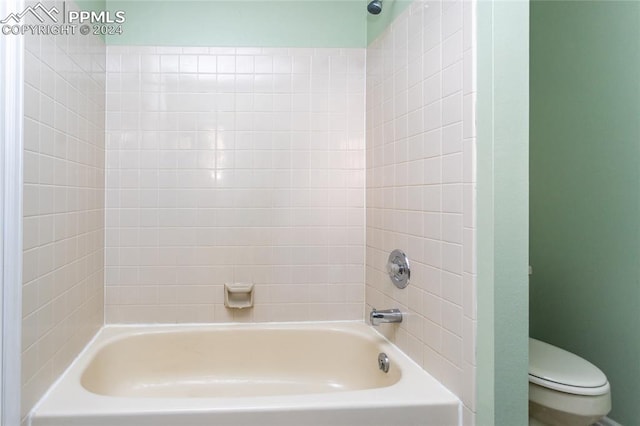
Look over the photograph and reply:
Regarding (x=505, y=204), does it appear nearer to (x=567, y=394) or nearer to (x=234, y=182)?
(x=567, y=394)

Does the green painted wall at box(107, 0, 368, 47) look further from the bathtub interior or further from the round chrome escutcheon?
the bathtub interior

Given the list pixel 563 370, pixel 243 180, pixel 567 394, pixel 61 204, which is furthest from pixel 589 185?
pixel 61 204

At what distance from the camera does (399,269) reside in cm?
166

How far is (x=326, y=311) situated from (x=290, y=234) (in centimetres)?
47

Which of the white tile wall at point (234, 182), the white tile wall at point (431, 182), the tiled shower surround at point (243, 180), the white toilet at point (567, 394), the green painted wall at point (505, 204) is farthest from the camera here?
the white tile wall at point (234, 182)

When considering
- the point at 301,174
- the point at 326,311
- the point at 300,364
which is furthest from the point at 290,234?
the point at 300,364

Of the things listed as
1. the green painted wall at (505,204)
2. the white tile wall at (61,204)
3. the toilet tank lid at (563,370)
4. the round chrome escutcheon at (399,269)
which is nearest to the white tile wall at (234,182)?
the white tile wall at (61,204)

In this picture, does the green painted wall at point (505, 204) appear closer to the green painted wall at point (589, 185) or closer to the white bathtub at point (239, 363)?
the white bathtub at point (239, 363)

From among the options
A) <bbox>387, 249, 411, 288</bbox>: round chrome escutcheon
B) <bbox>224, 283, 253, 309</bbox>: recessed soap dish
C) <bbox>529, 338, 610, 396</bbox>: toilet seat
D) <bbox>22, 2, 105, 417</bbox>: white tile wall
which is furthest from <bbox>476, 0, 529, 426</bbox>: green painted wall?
<bbox>22, 2, 105, 417</bbox>: white tile wall

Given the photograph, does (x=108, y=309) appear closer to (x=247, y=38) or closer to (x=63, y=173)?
(x=63, y=173)

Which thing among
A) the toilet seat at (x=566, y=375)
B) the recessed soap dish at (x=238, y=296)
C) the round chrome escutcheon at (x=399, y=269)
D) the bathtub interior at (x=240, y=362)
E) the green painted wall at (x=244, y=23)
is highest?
the green painted wall at (x=244, y=23)

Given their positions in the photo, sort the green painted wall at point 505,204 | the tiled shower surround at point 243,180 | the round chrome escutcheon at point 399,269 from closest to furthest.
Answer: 1. the green painted wall at point 505,204
2. the round chrome escutcheon at point 399,269
3. the tiled shower surround at point 243,180

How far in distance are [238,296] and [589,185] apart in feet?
6.30

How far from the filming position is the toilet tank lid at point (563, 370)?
1.41 metres
